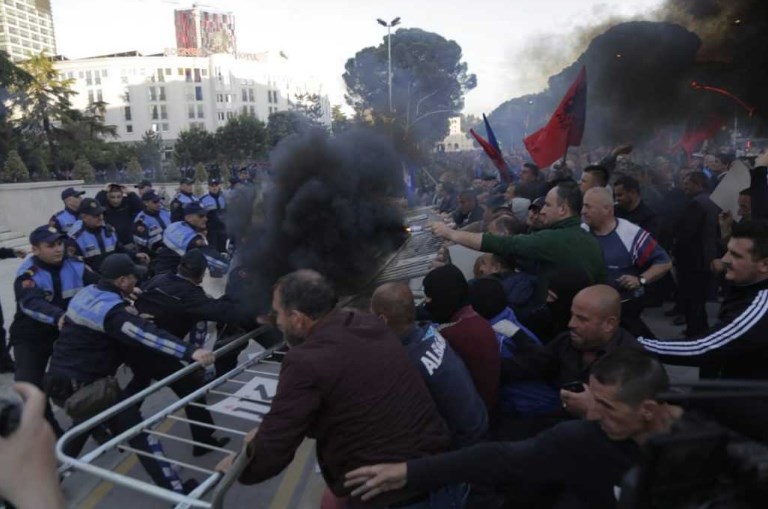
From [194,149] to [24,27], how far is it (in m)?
96.6

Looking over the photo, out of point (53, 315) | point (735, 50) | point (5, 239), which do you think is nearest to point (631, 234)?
point (53, 315)

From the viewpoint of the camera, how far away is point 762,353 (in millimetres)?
2555

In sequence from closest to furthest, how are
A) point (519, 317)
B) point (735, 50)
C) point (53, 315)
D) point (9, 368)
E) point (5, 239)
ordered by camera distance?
point (519, 317)
point (53, 315)
point (9, 368)
point (5, 239)
point (735, 50)

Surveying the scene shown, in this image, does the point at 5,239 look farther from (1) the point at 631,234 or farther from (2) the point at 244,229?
(1) the point at 631,234

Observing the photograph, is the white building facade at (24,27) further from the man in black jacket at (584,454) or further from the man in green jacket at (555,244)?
the man in black jacket at (584,454)

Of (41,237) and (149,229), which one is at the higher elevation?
(41,237)

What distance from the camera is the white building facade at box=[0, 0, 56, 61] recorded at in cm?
10819

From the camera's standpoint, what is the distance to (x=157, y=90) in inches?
3745

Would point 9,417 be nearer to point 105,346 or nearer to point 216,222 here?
point 105,346

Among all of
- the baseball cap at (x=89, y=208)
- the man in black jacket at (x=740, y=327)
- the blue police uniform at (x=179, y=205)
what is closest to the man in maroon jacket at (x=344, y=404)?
the man in black jacket at (x=740, y=327)

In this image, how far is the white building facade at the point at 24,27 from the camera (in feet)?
355

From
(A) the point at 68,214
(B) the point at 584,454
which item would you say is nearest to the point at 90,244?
(A) the point at 68,214

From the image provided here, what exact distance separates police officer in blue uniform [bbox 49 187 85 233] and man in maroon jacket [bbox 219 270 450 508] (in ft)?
21.9

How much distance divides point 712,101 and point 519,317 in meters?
21.3
